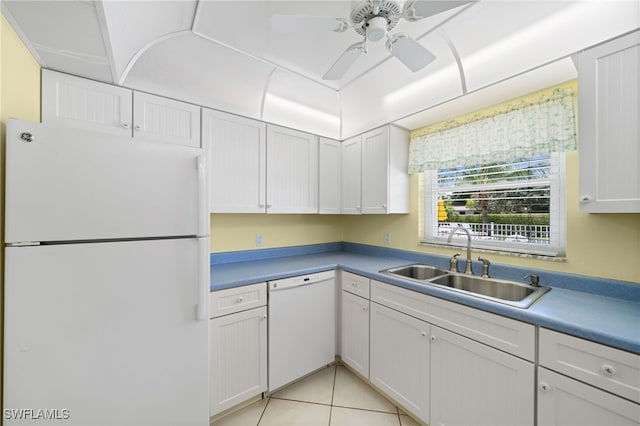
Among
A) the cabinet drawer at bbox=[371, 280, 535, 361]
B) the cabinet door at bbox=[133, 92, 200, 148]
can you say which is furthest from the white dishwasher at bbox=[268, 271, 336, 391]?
the cabinet door at bbox=[133, 92, 200, 148]

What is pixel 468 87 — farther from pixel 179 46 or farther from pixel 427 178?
pixel 179 46

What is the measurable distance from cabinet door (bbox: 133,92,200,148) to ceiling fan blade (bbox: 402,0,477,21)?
1.51 meters

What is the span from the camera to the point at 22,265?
2.99ft

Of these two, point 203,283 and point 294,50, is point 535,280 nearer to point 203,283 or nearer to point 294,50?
point 203,283

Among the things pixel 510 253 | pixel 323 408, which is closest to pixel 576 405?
pixel 510 253

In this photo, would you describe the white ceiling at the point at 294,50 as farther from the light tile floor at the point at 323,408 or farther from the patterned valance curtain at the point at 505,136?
the light tile floor at the point at 323,408

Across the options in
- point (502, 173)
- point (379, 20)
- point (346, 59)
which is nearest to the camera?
point (379, 20)

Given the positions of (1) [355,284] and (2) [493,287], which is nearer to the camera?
(2) [493,287]

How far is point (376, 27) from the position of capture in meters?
1.07

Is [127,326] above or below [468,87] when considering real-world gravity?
below

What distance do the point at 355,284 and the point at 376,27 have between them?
1701 millimetres

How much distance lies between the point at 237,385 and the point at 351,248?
1.75m

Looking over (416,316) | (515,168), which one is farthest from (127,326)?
(515,168)

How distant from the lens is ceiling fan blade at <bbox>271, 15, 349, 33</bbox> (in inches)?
42.6
